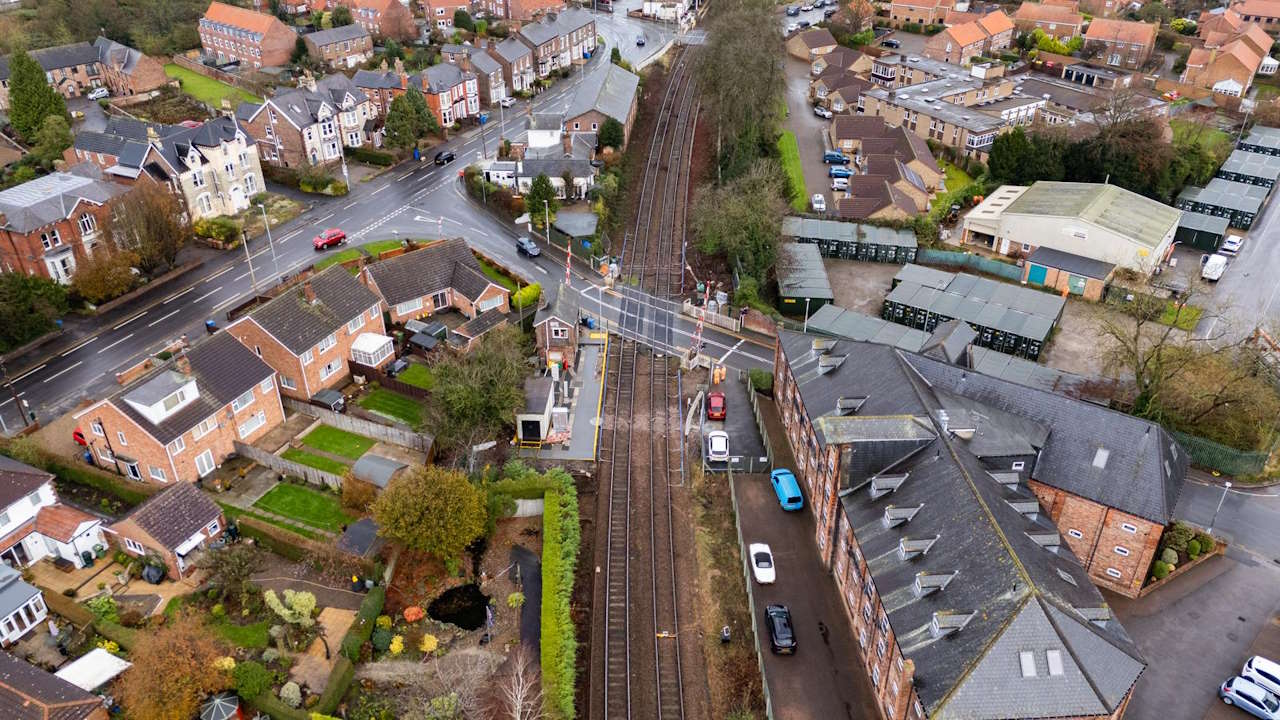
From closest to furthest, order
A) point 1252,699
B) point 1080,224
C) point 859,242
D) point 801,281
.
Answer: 1. point 1252,699
2. point 801,281
3. point 1080,224
4. point 859,242

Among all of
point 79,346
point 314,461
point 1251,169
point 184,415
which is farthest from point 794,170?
point 79,346

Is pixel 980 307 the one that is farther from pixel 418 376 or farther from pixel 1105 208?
pixel 418 376

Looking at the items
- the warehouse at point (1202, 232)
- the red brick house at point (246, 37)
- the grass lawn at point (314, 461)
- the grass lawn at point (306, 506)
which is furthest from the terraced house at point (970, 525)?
the red brick house at point (246, 37)

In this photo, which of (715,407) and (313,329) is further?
(313,329)

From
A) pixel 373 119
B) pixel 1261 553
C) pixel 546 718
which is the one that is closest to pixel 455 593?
pixel 546 718

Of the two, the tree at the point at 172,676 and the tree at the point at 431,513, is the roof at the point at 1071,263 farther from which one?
the tree at the point at 172,676

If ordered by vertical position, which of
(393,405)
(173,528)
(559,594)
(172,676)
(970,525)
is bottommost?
(393,405)

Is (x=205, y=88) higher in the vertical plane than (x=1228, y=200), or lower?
higher
